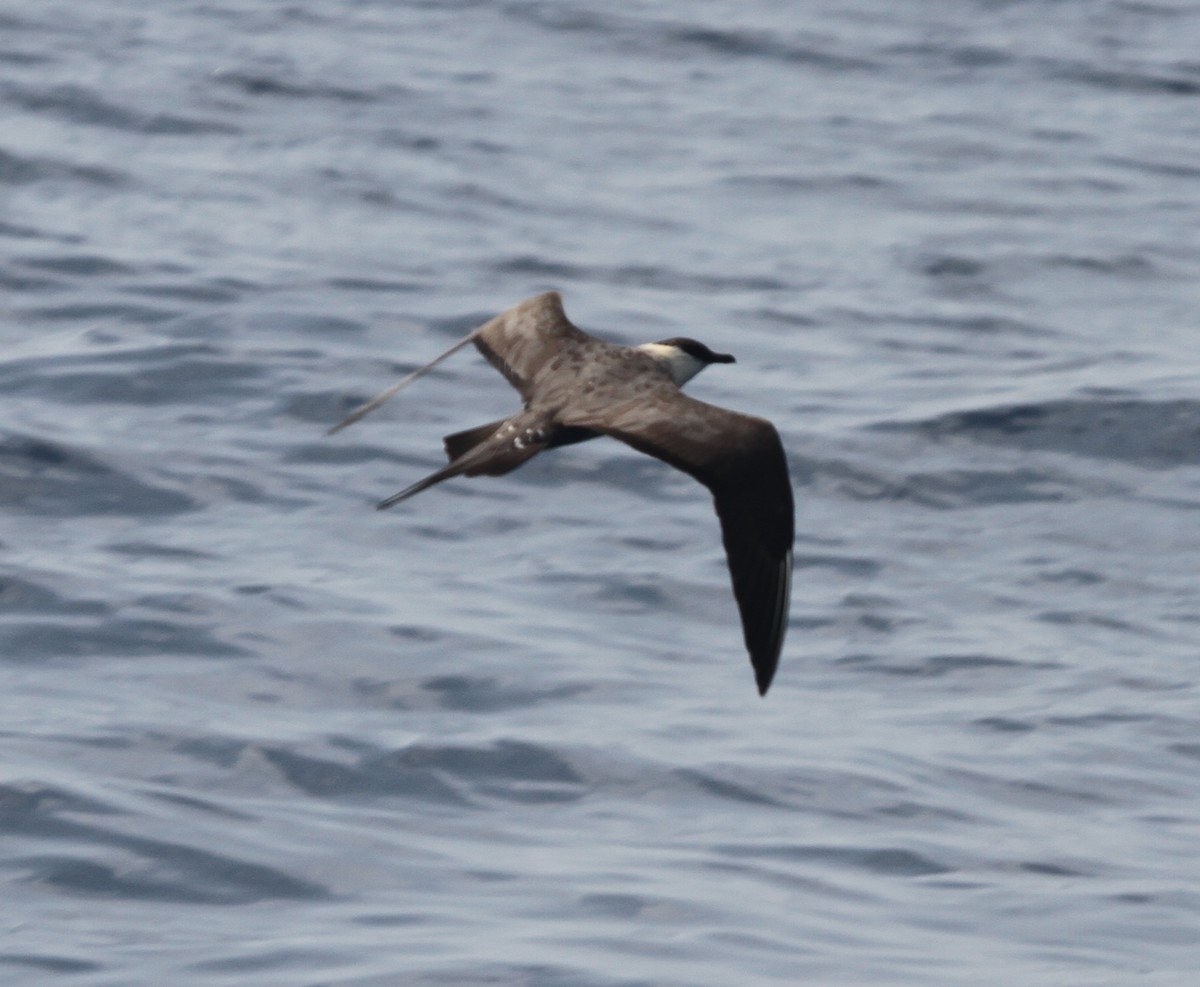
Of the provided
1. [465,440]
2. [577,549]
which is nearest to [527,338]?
[465,440]

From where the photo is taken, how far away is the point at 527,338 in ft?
26.1

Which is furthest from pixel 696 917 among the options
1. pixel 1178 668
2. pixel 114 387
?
pixel 114 387

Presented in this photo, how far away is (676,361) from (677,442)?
3.04ft

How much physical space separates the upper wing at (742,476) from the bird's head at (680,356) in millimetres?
393

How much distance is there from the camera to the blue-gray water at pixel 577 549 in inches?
350

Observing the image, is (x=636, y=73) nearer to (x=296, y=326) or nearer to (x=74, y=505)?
(x=296, y=326)

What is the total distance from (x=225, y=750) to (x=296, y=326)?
16.7ft

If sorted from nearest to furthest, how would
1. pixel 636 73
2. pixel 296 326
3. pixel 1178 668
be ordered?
1. pixel 1178 668
2. pixel 296 326
3. pixel 636 73

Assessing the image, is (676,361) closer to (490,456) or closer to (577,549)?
(490,456)

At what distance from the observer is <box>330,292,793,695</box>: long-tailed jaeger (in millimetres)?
6730

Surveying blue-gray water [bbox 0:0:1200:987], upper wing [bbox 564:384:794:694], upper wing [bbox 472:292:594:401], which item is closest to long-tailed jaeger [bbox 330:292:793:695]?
A: upper wing [bbox 564:384:794:694]

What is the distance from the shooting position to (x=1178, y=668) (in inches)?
438

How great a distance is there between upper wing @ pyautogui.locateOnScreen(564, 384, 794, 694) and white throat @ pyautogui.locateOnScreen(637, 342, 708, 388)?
14.7 inches

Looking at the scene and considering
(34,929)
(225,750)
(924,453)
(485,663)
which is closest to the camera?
(34,929)
